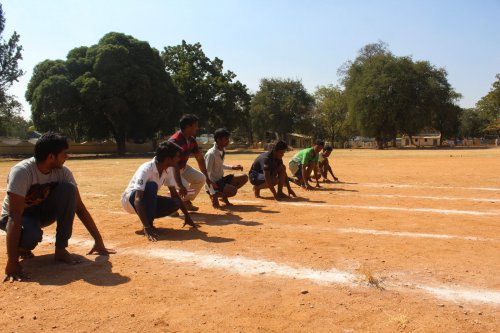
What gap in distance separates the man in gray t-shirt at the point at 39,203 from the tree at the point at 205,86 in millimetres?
43989

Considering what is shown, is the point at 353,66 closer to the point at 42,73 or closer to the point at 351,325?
the point at 42,73

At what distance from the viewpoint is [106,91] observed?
35.7m

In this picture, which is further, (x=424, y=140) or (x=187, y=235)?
(x=424, y=140)

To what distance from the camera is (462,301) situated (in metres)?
3.14

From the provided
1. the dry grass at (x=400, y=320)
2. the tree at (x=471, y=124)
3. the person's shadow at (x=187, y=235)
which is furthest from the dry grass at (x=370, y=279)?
the tree at (x=471, y=124)

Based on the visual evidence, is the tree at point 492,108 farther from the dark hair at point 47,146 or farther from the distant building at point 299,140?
the dark hair at point 47,146

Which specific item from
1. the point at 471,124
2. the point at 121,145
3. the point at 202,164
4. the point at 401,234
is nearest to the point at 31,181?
the point at 202,164

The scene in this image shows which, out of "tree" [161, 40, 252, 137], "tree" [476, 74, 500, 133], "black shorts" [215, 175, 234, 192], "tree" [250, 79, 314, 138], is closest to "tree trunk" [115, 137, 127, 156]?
"tree" [161, 40, 252, 137]

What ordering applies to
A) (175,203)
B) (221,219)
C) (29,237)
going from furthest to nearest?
1. (221,219)
2. (175,203)
3. (29,237)

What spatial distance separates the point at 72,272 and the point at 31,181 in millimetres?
894

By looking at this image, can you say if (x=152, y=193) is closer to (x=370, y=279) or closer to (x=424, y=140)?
(x=370, y=279)

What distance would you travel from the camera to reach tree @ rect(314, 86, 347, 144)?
74.5 meters

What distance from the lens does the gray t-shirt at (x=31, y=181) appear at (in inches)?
149

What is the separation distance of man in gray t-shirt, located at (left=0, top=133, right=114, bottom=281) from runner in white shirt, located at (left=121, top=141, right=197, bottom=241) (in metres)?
0.83
